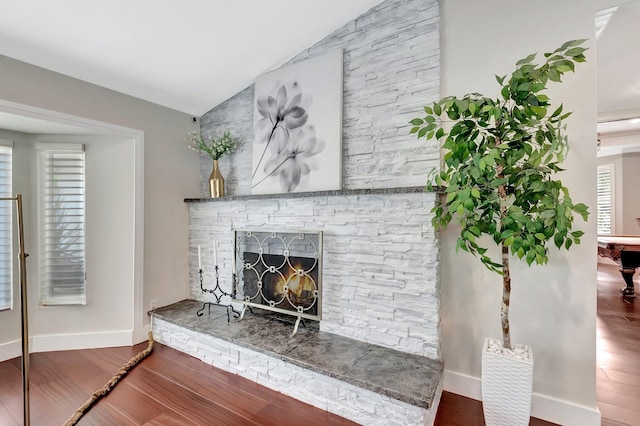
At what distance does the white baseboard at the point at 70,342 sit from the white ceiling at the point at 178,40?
1.93m

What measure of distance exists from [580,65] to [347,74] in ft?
5.01

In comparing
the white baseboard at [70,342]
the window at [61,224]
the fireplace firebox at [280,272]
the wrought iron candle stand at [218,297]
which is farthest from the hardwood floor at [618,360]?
the window at [61,224]

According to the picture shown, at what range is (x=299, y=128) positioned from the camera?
251cm

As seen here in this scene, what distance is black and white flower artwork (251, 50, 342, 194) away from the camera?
Answer: 2355 millimetres

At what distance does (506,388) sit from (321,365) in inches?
41.9

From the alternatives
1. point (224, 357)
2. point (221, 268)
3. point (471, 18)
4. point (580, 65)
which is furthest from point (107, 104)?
point (580, 65)

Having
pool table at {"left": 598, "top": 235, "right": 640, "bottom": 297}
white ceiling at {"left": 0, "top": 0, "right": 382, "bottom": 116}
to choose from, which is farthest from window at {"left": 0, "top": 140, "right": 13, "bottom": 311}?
pool table at {"left": 598, "top": 235, "right": 640, "bottom": 297}

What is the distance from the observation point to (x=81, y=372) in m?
2.26

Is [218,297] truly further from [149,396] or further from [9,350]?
[9,350]

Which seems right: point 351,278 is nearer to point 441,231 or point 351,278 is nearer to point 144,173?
point 441,231

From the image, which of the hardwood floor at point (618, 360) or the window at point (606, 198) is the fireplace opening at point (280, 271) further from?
the window at point (606, 198)

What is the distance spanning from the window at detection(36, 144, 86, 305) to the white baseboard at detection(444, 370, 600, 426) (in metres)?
3.48

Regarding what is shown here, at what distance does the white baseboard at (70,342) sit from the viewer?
2.51m

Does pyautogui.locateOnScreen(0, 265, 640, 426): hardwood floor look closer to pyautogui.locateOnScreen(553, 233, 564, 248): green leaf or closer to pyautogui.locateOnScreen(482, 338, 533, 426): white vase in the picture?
pyautogui.locateOnScreen(482, 338, 533, 426): white vase
